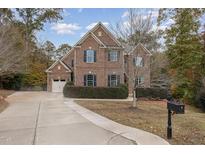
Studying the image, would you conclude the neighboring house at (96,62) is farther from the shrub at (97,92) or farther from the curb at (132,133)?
the curb at (132,133)

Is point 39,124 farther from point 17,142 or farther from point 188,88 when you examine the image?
point 188,88

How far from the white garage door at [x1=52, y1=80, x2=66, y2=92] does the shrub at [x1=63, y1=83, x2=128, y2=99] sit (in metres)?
5.27

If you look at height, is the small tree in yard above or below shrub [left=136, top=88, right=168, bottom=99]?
above

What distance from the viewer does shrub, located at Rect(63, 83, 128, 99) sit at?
24969 millimetres

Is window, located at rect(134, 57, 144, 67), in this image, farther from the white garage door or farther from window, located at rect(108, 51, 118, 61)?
the white garage door

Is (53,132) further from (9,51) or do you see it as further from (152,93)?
(152,93)

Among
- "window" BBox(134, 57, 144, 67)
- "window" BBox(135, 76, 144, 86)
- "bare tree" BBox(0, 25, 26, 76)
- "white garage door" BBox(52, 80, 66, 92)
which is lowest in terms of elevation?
"white garage door" BBox(52, 80, 66, 92)

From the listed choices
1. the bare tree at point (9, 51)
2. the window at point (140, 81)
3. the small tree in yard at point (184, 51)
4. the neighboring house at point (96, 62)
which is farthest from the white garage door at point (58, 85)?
the window at point (140, 81)

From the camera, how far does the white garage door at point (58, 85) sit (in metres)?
30.7

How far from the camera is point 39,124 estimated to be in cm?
1095

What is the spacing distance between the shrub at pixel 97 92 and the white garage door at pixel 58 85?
5269mm

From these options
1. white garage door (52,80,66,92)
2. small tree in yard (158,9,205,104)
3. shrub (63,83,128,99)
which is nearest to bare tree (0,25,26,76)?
shrub (63,83,128,99)
